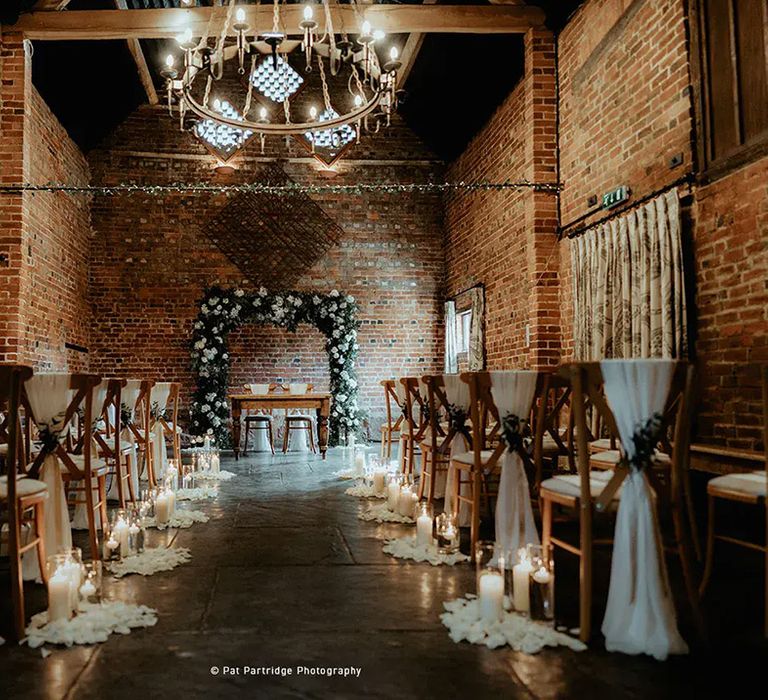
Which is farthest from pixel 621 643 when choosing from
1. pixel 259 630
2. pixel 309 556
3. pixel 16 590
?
pixel 16 590

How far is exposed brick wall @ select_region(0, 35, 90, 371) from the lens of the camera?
6.92m

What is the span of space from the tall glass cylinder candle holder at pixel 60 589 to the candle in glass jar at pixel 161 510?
185cm

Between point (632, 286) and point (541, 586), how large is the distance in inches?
128

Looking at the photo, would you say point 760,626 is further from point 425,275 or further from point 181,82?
point 425,275

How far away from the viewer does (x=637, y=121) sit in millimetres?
5336

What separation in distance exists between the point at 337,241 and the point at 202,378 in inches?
126

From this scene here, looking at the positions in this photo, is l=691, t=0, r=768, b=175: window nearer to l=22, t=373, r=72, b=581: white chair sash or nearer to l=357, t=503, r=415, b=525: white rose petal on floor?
l=357, t=503, r=415, b=525: white rose petal on floor

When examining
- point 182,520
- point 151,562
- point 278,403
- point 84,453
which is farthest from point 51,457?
point 278,403

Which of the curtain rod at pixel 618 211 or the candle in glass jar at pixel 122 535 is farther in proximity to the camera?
the curtain rod at pixel 618 211

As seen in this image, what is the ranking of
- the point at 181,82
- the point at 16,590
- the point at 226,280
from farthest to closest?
the point at 226,280 < the point at 181,82 < the point at 16,590

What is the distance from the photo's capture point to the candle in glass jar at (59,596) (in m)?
2.54

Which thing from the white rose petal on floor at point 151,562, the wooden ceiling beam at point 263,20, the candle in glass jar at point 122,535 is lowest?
the white rose petal on floor at point 151,562

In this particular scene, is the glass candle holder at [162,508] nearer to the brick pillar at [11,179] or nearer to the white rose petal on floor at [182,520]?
the white rose petal on floor at [182,520]

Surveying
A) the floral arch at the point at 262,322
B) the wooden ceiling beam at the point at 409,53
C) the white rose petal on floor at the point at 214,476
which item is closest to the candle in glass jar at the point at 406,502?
the white rose petal on floor at the point at 214,476
